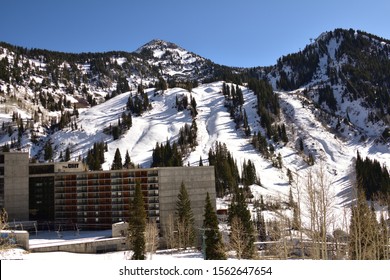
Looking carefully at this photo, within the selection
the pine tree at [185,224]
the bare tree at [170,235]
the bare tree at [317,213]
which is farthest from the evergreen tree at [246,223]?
the bare tree at [317,213]

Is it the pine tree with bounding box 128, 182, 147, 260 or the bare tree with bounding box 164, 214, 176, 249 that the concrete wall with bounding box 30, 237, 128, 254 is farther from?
the pine tree with bounding box 128, 182, 147, 260

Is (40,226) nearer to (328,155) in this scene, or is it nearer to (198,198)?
(198,198)

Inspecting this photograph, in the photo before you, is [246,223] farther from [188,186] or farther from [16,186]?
[16,186]

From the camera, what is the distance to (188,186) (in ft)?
272

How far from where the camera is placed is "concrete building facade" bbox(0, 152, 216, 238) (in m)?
83.1

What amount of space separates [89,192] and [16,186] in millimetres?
17673

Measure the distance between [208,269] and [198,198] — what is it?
7271cm

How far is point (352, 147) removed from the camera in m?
179

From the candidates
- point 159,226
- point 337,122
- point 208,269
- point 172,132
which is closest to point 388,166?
point 337,122

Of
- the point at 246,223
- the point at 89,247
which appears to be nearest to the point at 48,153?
the point at 89,247

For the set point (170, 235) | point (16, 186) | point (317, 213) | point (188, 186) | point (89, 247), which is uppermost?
point (16, 186)

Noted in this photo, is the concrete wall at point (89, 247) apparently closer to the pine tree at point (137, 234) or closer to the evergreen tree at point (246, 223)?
the pine tree at point (137, 234)

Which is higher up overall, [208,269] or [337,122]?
[337,122]

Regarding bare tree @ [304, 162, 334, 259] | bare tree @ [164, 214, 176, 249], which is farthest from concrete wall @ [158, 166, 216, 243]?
bare tree @ [304, 162, 334, 259]
